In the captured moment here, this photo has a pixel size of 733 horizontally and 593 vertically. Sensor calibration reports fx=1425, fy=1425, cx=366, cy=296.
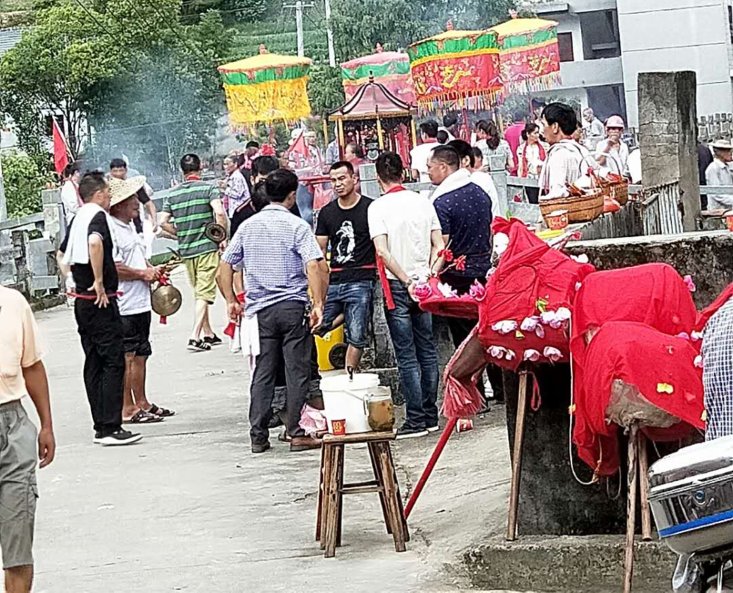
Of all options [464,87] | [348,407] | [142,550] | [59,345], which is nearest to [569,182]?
[348,407]

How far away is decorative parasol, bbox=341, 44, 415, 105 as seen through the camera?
28.2 meters

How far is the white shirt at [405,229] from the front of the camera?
1002cm

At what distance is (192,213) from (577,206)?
605 centimetres

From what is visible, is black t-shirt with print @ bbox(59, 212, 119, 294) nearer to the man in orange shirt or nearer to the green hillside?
the man in orange shirt

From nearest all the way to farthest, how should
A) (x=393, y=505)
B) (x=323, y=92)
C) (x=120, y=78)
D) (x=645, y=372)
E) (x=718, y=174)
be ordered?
(x=645, y=372)
(x=393, y=505)
(x=718, y=174)
(x=323, y=92)
(x=120, y=78)

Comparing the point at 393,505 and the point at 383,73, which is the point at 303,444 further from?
the point at 383,73

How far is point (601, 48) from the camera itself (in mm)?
47812

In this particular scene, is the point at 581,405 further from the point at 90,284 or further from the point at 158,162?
the point at 158,162

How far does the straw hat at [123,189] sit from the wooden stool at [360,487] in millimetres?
4091

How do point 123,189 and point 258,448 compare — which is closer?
point 258,448

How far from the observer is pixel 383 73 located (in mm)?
28500

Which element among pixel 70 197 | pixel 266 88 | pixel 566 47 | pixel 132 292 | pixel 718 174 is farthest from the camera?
pixel 566 47

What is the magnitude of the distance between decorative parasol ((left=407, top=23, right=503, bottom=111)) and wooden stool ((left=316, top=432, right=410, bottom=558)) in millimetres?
17680

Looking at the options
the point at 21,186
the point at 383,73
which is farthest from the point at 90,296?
the point at 21,186
